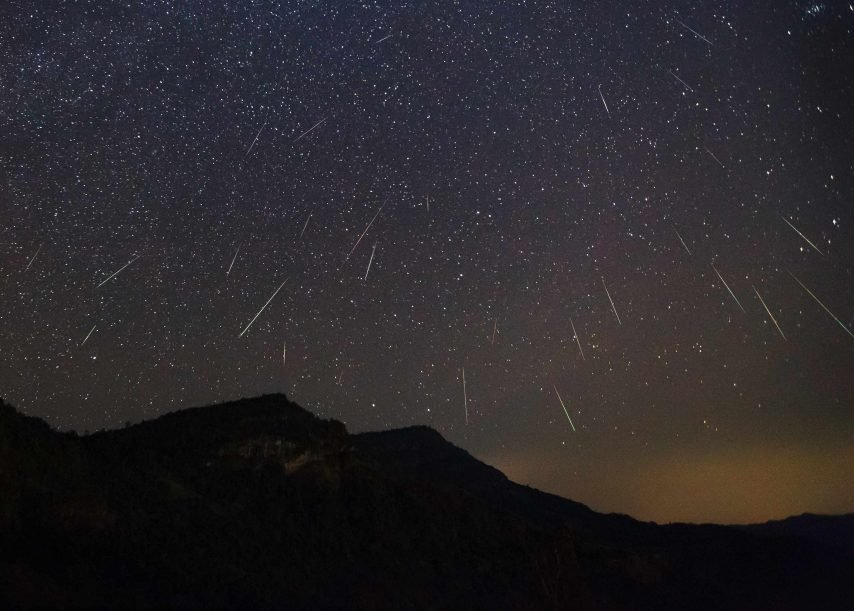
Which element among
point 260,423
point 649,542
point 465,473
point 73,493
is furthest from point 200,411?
point 649,542

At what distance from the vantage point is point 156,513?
119 ft

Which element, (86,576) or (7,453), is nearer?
(86,576)

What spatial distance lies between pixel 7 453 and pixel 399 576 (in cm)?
2136

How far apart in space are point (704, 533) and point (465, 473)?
30.0 meters

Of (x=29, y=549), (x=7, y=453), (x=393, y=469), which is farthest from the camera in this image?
(x=393, y=469)

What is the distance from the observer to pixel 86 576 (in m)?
27.9

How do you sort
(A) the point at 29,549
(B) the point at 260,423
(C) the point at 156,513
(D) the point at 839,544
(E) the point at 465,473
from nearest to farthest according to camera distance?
(A) the point at 29,549, (C) the point at 156,513, (B) the point at 260,423, (E) the point at 465,473, (D) the point at 839,544

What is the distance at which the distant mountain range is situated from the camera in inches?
1186

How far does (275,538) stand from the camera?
4128cm

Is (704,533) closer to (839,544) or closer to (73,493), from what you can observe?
(839,544)

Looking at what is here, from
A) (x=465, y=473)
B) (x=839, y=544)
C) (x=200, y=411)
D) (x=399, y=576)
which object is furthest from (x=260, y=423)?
(x=839, y=544)

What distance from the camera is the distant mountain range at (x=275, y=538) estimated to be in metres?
30.1

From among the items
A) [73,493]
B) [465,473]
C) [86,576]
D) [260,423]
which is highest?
[465,473]

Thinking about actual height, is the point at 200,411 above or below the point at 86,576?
above
